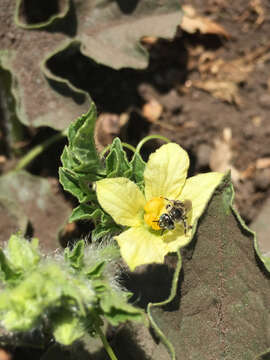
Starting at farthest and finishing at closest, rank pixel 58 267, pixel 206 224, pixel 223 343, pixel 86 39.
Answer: pixel 86 39
pixel 223 343
pixel 206 224
pixel 58 267

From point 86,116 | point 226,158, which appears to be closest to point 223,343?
point 86,116

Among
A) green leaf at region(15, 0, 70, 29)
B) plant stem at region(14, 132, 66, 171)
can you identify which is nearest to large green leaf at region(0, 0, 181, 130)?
green leaf at region(15, 0, 70, 29)

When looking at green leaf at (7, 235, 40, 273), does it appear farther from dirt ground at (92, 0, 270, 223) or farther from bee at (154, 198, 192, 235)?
dirt ground at (92, 0, 270, 223)

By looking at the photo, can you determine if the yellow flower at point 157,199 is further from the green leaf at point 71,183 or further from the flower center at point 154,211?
the green leaf at point 71,183

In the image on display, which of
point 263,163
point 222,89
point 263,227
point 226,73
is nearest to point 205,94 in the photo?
point 222,89

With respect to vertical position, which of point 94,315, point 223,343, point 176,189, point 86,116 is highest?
point 86,116

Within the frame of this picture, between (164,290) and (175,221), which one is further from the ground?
(175,221)

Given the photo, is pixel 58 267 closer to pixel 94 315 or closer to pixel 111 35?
pixel 94 315
